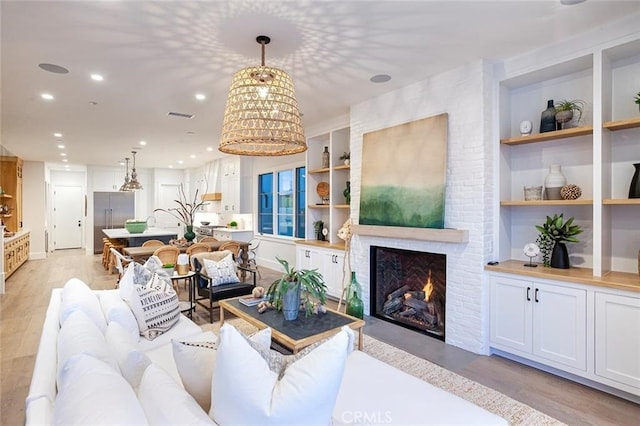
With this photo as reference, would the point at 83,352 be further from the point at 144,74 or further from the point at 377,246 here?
the point at 377,246

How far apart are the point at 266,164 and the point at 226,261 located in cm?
411

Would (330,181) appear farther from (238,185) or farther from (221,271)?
(238,185)

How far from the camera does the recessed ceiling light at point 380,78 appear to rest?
373 cm

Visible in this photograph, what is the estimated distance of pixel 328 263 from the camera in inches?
205

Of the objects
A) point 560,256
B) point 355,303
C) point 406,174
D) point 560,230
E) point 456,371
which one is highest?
point 406,174

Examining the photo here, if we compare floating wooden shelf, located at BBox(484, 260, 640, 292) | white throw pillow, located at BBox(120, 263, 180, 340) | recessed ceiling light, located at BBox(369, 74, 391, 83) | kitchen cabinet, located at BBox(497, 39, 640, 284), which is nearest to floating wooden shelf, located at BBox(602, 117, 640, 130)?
kitchen cabinet, located at BBox(497, 39, 640, 284)

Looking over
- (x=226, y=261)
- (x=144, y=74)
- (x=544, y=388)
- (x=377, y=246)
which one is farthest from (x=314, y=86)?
(x=544, y=388)

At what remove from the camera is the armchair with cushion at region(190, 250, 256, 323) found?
4.19 meters

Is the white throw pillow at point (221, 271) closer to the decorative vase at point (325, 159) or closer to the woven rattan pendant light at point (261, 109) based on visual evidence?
the woven rattan pendant light at point (261, 109)

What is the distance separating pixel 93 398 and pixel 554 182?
3.77 meters

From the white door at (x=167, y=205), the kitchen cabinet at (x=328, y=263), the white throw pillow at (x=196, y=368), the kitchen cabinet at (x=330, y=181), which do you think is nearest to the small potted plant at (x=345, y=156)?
the kitchen cabinet at (x=330, y=181)

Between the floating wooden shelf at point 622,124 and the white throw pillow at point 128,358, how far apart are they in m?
3.78

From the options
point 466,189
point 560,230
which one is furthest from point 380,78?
point 560,230

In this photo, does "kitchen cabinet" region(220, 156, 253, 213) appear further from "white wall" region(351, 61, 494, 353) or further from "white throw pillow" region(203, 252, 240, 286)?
"white wall" region(351, 61, 494, 353)
